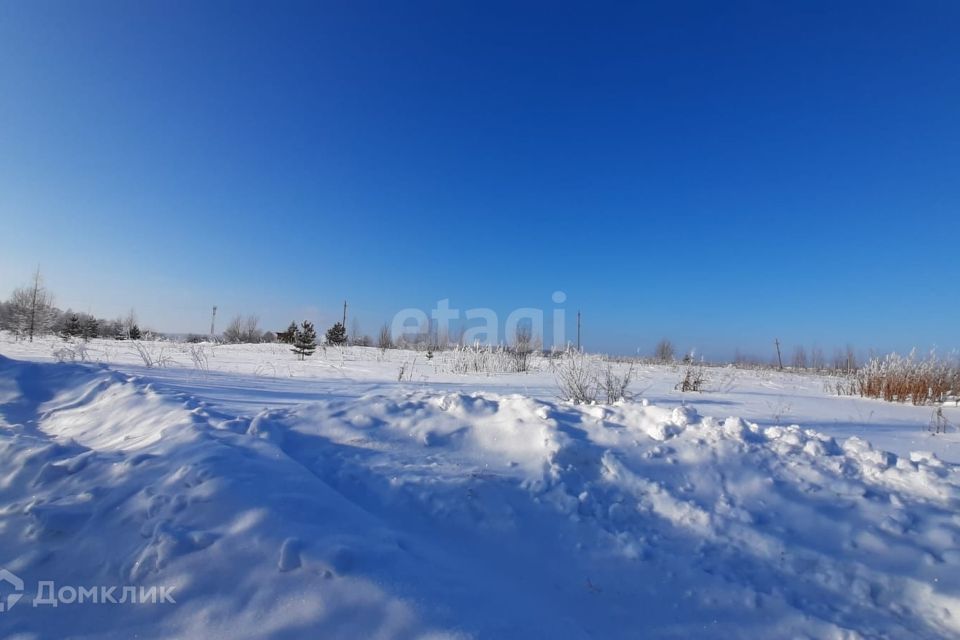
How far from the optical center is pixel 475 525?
92.0 inches

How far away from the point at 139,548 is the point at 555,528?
6.18 feet

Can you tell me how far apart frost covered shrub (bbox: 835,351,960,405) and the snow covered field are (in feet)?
21.6

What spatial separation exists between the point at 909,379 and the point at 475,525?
9.30 m

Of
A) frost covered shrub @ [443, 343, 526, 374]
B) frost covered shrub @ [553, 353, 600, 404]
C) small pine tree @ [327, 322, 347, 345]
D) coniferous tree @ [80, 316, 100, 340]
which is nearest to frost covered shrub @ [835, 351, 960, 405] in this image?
frost covered shrub @ [553, 353, 600, 404]

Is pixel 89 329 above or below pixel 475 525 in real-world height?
above

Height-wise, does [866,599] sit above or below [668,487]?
Result: below

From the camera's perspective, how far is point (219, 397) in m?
5.02

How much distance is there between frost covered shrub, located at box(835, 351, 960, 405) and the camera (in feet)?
25.1

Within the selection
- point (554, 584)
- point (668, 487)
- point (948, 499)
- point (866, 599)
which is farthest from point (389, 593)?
point (948, 499)

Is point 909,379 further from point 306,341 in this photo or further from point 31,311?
point 31,311

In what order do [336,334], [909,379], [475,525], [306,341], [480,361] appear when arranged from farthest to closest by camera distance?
[336,334]
[306,341]
[480,361]
[909,379]
[475,525]

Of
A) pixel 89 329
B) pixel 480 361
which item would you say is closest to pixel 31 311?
pixel 89 329

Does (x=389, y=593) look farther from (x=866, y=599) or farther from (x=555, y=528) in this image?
(x=866, y=599)

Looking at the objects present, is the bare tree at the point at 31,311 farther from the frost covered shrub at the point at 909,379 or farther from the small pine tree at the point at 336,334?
the frost covered shrub at the point at 909,379
